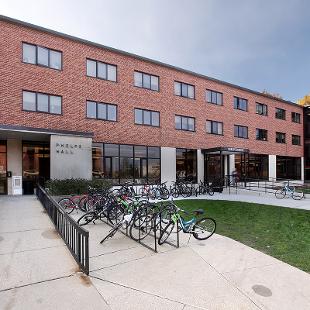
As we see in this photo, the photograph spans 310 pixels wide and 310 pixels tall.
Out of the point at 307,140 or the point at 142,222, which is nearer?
the point at 142,222

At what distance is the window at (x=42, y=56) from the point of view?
15.7m

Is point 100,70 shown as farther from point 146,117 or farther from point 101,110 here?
point 146,117

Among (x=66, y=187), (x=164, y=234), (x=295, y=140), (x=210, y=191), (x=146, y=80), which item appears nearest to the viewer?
(x=164, y=234)

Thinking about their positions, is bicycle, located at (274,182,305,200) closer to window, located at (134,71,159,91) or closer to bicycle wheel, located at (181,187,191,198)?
bicycle wheel, located at (181,187,191,198)

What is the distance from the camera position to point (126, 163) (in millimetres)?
19359

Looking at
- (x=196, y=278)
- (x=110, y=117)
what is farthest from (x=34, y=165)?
(x=196, y=278)

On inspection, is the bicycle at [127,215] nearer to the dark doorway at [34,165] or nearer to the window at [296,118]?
the dark doorway at [34,165]

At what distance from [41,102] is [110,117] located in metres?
4.73

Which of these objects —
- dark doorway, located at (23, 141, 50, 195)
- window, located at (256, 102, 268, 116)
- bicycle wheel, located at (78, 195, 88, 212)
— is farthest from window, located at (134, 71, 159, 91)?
window, located at (256, 102, 268, 116)

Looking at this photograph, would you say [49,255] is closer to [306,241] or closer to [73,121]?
[306,241]

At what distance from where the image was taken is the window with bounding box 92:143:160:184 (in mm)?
18141

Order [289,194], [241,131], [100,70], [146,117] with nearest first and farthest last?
[289,194]
[100,70]
[146,117]
[241,131]

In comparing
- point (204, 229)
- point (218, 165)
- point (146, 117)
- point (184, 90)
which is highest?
point (184, 90)

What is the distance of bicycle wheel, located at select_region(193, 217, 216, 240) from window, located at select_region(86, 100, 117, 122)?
1285 cm
